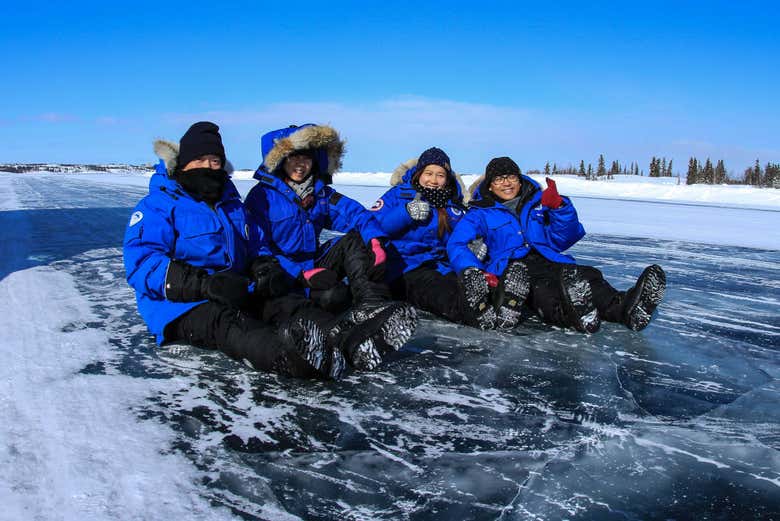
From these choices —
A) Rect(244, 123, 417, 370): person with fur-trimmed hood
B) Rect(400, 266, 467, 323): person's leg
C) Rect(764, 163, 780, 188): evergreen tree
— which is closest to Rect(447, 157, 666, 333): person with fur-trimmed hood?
Rect(400, 266, 467, 323): person's leg

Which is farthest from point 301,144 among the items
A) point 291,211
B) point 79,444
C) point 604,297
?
point 79,444

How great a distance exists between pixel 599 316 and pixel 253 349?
6.98 feet

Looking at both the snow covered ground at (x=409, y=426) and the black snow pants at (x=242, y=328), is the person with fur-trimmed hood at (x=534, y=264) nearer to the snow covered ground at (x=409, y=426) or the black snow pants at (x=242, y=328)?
the snow covered ground at (x=409, y=426)

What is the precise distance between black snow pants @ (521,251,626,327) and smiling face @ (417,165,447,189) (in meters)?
0.99

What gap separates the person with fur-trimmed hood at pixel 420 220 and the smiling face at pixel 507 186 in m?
0.38

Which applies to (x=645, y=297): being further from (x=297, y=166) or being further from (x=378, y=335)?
(x=297, y=166)

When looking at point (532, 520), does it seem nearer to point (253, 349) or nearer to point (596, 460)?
point (596, 460)

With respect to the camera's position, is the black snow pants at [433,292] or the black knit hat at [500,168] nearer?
the black snow pants at [433,292]

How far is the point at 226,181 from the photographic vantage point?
3.38 m

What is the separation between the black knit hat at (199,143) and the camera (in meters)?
3.28

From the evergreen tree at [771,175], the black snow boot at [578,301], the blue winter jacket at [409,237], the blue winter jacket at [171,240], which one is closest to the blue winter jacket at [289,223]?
the blue winter jacket at [409,237]

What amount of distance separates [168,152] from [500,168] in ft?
7.35

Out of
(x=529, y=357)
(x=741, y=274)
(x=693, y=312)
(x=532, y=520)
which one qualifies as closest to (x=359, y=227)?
(x=529, y=357)

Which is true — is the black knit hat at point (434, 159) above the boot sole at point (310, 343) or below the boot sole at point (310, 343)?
above
